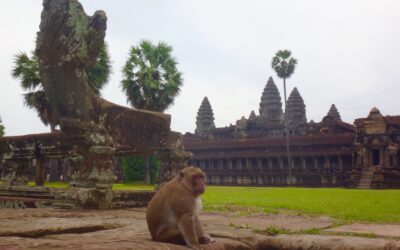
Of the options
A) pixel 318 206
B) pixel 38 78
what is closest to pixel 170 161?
pixel 318 206

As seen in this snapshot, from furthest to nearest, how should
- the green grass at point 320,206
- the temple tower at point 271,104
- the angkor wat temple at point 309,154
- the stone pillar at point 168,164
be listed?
the temple tower at point 271,104
the angkor wat temple at point 309,154
the stone pillar at point 168,164
the green grass at point 320,206

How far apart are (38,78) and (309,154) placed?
2754 centimetres

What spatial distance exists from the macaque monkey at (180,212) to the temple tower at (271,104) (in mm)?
58007

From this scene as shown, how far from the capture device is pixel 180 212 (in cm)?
392

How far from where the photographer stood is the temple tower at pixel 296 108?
62062 mm

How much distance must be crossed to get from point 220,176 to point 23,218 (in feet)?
135

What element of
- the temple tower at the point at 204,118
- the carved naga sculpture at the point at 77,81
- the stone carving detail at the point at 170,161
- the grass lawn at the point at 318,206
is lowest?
the grass lawn at the point at 318,206

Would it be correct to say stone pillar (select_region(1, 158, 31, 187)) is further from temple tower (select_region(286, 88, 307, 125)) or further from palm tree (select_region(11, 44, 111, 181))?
temple tower (select_region(286, 88, 307, 125))

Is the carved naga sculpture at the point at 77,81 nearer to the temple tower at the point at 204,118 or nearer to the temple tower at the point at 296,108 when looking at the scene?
the temple tower at the point at 296,108

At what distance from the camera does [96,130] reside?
8398 mm

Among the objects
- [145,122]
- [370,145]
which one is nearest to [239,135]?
[370,145]

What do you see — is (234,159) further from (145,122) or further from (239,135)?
(145,122)

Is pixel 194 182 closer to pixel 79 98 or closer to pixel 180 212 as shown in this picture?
pixel 180 212

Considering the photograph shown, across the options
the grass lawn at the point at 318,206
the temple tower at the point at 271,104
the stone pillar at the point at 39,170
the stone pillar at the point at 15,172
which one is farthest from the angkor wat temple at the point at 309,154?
the stone pillar at the point at 15,172
